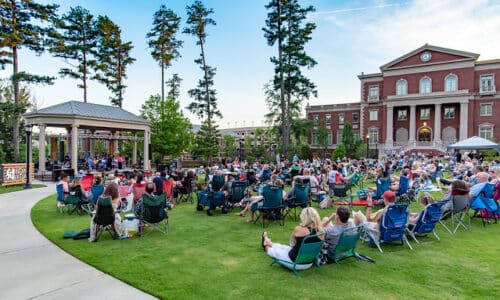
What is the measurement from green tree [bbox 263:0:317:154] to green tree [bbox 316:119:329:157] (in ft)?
53.8

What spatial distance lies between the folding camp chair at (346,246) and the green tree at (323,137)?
44143mm

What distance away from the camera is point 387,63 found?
44281 millimetres

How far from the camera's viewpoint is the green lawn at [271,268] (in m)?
4.16

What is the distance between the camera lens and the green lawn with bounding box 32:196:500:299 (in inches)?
164

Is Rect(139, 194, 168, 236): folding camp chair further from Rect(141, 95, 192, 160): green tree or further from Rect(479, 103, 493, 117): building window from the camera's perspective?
Rect(479, 103, 493, 117): building window

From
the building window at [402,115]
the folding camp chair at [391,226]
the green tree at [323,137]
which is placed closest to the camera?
the folding camp chair at [391,226]

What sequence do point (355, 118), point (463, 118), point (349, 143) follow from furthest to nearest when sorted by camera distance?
point (355, 118), point (349, 143), point (463, 118)

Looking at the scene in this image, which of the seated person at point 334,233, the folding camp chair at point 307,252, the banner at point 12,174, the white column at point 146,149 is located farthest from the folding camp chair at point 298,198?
the white column at point 146,149

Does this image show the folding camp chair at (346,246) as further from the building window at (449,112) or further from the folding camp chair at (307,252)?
the building window at (449,112)

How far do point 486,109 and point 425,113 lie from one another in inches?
273

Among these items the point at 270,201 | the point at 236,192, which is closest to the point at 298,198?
the point at 270,201

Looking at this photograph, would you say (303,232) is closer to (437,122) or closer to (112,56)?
(112,56)

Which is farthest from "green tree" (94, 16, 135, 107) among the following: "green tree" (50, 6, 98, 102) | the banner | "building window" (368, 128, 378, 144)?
"building window" (368, 128, 378, 144)

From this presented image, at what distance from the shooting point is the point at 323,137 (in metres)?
48.4
